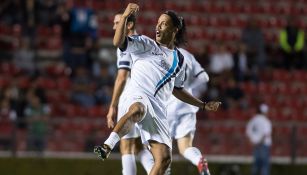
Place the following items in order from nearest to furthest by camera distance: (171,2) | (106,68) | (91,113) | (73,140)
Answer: (73,140) < (91,113) < (106,68) < (171,2)

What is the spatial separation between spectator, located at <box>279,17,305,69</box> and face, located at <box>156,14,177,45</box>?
37.8ft

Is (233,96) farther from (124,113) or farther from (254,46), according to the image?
(124,113)

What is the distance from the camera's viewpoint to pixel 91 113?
19625mm

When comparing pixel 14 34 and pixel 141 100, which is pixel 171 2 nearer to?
pixel 14 34

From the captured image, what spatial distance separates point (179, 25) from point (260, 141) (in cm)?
844

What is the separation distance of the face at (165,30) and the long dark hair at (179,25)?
0.16ft

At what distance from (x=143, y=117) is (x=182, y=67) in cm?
84

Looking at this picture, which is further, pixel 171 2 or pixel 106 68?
pixel 171 2

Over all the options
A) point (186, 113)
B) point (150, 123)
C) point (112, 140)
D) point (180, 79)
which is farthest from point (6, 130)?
point (112, 140)

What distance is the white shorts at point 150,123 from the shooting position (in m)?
10.2

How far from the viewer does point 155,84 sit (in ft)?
33.9

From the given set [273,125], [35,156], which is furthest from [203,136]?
[35,156]

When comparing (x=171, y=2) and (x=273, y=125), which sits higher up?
(x=171, y=2)

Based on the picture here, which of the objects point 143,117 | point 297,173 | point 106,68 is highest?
point 143,117
